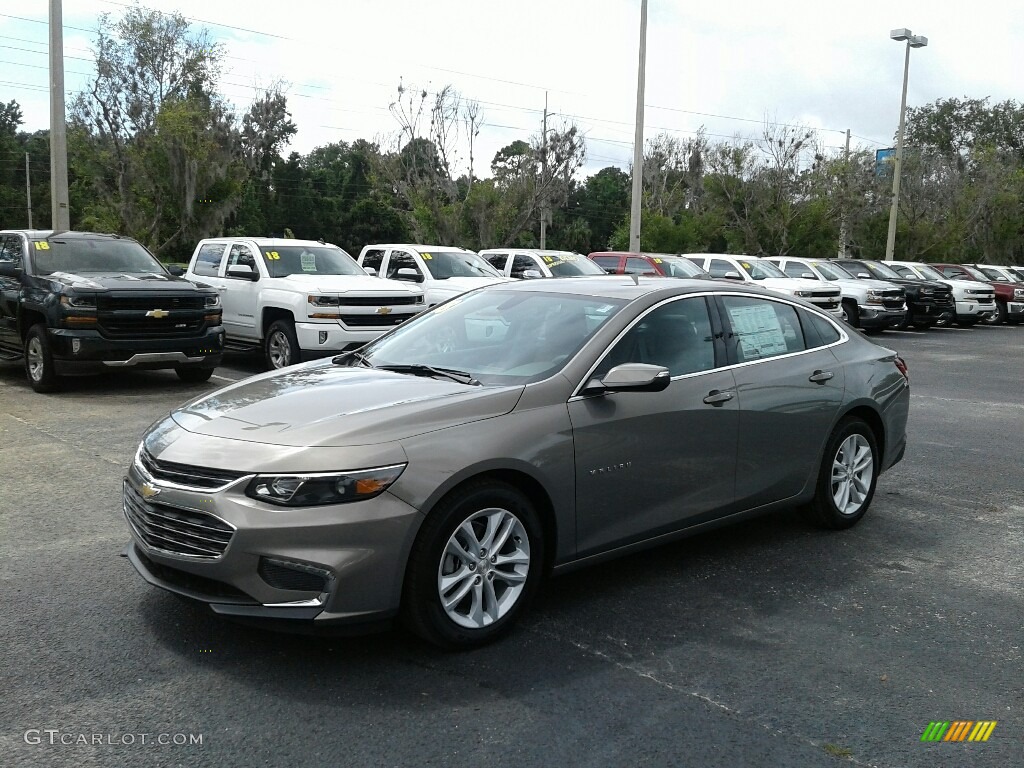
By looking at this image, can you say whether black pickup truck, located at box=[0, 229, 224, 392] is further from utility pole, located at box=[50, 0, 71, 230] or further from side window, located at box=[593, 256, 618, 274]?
side window, located at box=[593, 256, 618, 274]

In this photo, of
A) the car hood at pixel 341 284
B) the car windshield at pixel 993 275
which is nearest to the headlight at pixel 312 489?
the car hood at pixel 341 284

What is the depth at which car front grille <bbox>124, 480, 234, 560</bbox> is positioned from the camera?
3.79 m

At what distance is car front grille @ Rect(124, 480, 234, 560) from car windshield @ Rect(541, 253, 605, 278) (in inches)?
636

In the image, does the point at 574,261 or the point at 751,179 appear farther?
the point at 751,179

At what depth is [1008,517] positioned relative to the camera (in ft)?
21.1

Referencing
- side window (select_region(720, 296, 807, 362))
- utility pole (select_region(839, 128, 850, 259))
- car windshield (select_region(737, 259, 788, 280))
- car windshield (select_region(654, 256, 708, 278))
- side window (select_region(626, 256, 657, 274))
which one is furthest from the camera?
utility pole (select_region(839, 128, 850, 259))

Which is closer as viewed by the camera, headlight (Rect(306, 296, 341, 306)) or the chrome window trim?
the chrome window trim

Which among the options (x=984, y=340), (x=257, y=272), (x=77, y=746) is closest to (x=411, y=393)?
(x=77, y=746)

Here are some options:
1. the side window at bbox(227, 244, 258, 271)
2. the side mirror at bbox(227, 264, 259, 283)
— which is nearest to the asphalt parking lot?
the side mirror at bbox(227, 264, 259, 283)

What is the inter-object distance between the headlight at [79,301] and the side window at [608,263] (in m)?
14.0

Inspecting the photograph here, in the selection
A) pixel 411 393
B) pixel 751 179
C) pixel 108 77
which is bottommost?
pixel 411 393

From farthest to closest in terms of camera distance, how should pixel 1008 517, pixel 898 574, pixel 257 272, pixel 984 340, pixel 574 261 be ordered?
pixel 984 340 < pixel 574 261 < pixel 257 272 < pixel 1008 517 < pixel 898 574

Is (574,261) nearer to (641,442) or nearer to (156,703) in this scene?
(641,442)

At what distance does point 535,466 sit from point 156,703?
176 cm
